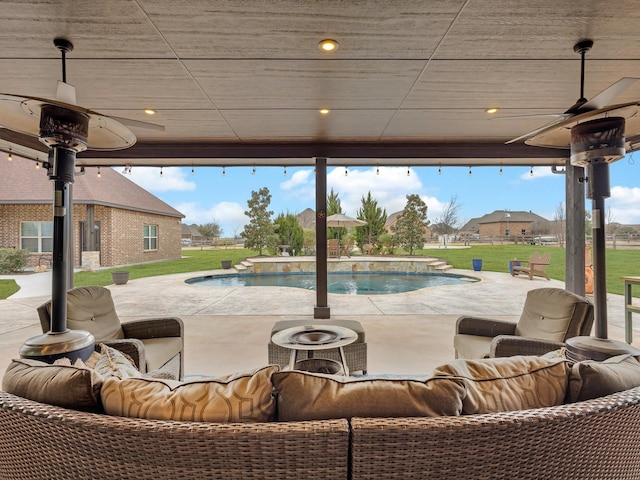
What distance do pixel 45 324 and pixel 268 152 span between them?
3.36 meters

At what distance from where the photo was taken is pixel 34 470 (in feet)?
3.51

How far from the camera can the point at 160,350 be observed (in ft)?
8.62

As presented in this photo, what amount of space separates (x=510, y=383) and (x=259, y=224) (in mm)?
15214

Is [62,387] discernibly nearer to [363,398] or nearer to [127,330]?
[363,398]

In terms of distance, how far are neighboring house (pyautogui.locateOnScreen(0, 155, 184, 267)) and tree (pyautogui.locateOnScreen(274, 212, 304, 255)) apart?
5.43m

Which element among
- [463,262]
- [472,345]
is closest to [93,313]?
[472,345]

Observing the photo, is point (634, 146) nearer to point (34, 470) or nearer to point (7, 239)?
point (34, 470)

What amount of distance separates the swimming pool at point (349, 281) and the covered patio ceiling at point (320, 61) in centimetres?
574

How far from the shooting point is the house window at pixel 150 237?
13.4 m

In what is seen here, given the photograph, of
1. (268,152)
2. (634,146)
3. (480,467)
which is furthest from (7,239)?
(634,146)

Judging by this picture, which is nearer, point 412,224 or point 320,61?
point 320,61

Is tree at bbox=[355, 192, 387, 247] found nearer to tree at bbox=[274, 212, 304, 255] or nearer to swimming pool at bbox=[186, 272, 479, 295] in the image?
tree at bbox=[274, 212, 304, 255]

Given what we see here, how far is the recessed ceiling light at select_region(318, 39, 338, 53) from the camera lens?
2351 millimetres

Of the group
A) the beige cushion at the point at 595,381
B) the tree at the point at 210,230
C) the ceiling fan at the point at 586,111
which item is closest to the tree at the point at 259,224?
the tree at the point at 210,230
